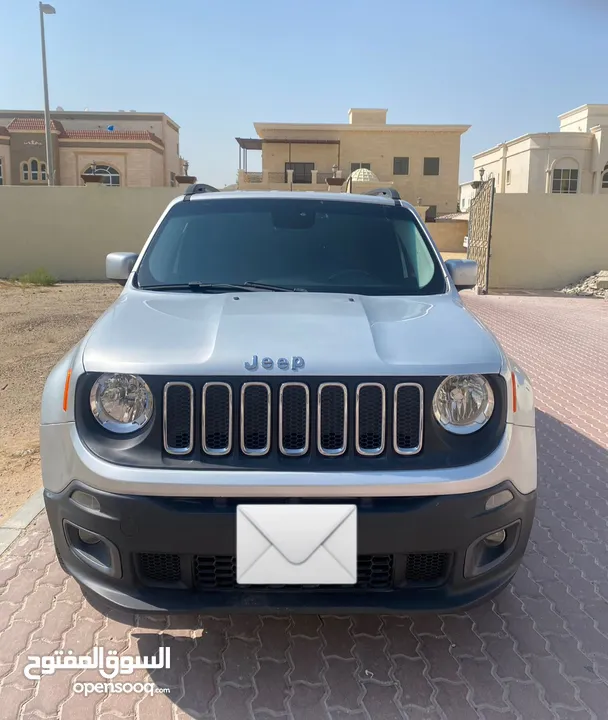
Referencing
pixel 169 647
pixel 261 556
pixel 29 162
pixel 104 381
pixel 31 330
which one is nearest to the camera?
pixel 261 556

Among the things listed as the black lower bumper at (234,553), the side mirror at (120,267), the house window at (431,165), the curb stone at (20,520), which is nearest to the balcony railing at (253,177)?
the house window at (431,165)

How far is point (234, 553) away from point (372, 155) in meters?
46.3

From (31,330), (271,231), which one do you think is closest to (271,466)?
(271,231)

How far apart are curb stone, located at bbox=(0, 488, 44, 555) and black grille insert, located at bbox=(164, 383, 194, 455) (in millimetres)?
1758

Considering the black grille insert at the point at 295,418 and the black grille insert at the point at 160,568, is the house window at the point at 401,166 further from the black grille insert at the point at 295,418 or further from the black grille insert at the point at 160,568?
the black grille insert at the point at 160,568

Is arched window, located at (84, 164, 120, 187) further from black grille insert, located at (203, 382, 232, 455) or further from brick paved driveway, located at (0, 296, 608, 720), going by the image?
black grille insert, located at (203, 382, 232, 455)

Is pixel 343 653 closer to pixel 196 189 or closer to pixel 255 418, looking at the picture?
pixel 255 418

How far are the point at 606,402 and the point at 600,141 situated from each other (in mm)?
37475

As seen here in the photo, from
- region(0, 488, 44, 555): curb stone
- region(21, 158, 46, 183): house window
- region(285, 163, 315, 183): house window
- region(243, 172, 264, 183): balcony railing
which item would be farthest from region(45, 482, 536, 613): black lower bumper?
region(285, 163, 315, 183): house window

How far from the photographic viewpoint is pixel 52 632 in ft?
9.11

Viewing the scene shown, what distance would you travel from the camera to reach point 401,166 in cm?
4566

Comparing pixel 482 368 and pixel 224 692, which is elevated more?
pixel 482 368

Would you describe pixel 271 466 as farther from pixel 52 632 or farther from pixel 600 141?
pixel 600 141

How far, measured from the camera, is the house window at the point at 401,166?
45.5m
